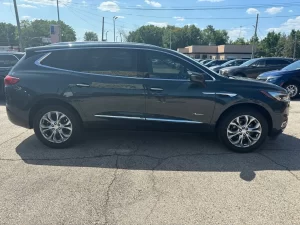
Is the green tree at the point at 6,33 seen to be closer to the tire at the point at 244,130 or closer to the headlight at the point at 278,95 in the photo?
the tire at the point at 244,130

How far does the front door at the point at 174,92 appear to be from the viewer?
438 centimetres

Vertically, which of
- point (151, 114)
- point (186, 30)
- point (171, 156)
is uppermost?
point (186, 30)

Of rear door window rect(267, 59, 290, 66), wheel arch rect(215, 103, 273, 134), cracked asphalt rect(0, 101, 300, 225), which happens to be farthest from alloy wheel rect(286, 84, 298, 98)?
wheel arch rect(215, 103, 273, 134)

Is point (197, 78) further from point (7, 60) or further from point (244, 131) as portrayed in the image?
point (7, 60)

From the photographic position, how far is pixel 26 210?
2879mm

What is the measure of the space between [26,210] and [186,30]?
110178 mm

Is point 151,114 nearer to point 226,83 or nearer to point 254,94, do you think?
point 226,83

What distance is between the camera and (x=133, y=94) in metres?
4.41

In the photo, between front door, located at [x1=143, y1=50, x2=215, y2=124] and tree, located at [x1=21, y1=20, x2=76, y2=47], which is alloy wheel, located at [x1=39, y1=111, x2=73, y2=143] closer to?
front door, located at [x1=143, y1=50, x2=215, y2=124]

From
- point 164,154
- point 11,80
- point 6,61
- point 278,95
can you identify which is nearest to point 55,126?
point 11,80

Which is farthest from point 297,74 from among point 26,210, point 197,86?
point 26,210

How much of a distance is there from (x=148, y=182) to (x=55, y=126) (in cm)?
208

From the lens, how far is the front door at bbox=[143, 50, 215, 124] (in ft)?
14.4

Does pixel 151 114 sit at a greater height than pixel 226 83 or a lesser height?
lesser
